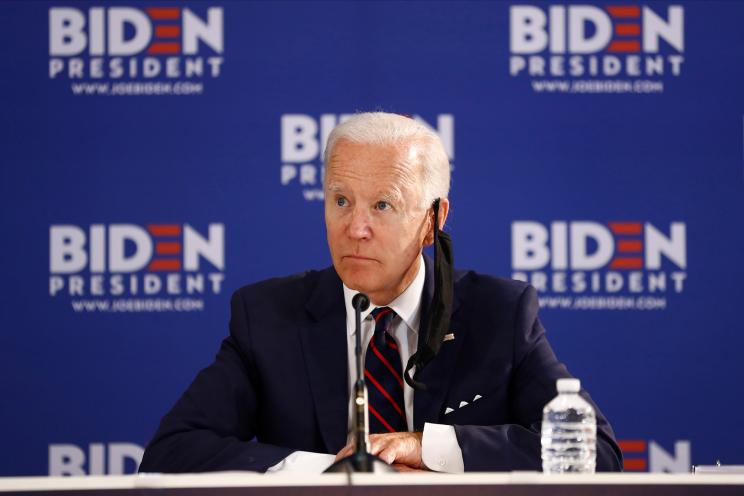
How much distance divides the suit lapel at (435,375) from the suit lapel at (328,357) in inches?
7.1

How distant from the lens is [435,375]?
2.57m

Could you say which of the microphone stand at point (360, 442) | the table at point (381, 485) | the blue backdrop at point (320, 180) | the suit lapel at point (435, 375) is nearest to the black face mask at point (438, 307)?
the suit lapel at point (435, 375)

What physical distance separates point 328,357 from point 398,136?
0.58m

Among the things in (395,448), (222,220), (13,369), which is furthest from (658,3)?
(13,369)

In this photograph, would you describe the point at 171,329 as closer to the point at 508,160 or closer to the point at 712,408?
the point at 508,160

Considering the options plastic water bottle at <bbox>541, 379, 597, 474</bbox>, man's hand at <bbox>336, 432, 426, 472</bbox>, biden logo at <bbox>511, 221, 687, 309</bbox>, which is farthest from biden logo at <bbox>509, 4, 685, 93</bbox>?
man's hand at <bbox>336, 432, 426, 472</bbox>

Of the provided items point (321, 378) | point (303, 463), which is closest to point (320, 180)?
point (321, 378)

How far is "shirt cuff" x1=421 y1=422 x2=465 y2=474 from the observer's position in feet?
7.52

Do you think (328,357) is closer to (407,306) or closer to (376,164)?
(407,306)

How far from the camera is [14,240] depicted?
4.03 metres

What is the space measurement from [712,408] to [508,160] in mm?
1231

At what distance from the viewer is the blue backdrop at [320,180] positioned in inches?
157

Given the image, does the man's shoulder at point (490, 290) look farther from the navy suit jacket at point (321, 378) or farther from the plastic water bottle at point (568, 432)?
the plastic water bottle at point (568, 432)

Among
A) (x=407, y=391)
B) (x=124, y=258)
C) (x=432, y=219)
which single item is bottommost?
(x=407, y=391)
